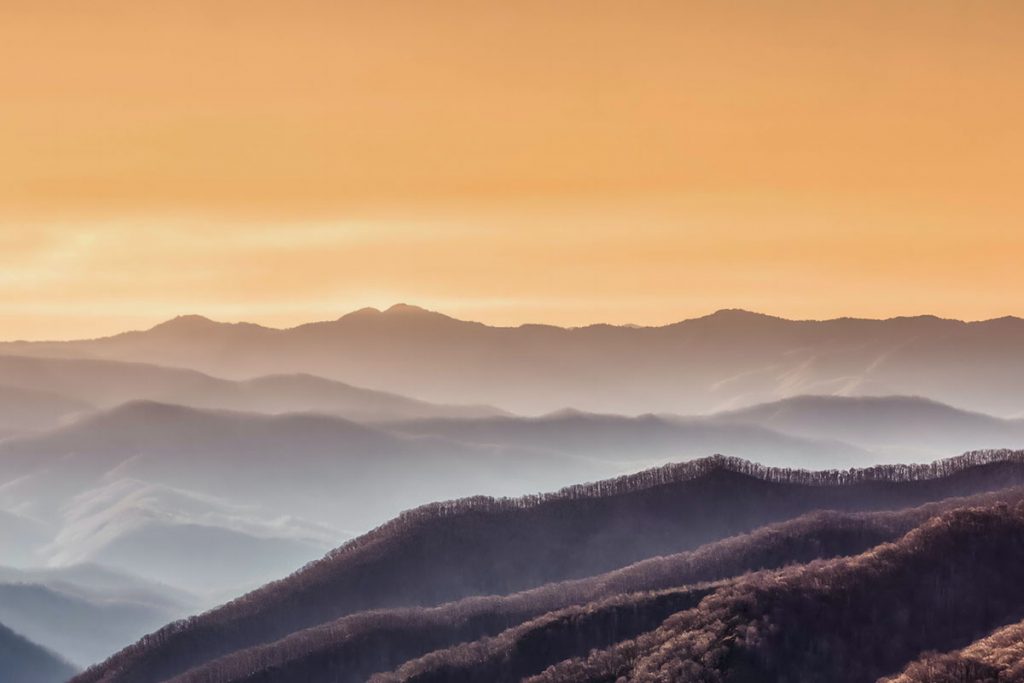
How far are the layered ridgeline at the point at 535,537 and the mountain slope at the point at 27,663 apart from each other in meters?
56.1

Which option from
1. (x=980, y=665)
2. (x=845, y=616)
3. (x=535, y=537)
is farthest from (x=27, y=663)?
(x=980, y=665)

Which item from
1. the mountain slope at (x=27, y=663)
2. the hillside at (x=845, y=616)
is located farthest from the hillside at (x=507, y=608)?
the mountain slope at (x=27, y=663)

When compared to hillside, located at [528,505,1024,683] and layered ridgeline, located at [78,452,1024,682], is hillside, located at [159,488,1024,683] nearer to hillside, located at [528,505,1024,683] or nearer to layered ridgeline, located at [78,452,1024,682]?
layered ridgeline, located at [78,452,1024,682]

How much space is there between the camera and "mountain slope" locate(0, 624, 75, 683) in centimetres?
15438

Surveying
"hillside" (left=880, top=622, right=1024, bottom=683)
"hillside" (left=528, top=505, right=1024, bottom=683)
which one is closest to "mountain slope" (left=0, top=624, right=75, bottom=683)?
"hillside" (left=528, top=505, right=1024, bottom=683)

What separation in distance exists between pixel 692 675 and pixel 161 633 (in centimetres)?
4980

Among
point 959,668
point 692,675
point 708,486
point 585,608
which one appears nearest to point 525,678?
point 585,608

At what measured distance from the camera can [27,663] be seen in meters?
158

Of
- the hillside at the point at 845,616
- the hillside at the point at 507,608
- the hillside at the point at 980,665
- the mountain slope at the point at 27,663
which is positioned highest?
the mountain slope at the point at 27,663

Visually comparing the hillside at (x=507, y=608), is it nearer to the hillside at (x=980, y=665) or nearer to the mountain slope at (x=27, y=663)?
the hillside at (x=980, y=665)

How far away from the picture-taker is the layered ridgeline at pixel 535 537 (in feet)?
325

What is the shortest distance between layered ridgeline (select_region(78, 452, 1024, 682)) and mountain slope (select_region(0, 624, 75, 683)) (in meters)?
56.1

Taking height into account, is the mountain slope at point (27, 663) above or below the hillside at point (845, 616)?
above

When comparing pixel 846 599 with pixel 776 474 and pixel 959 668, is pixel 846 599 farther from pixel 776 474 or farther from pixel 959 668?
pixel 776 474
